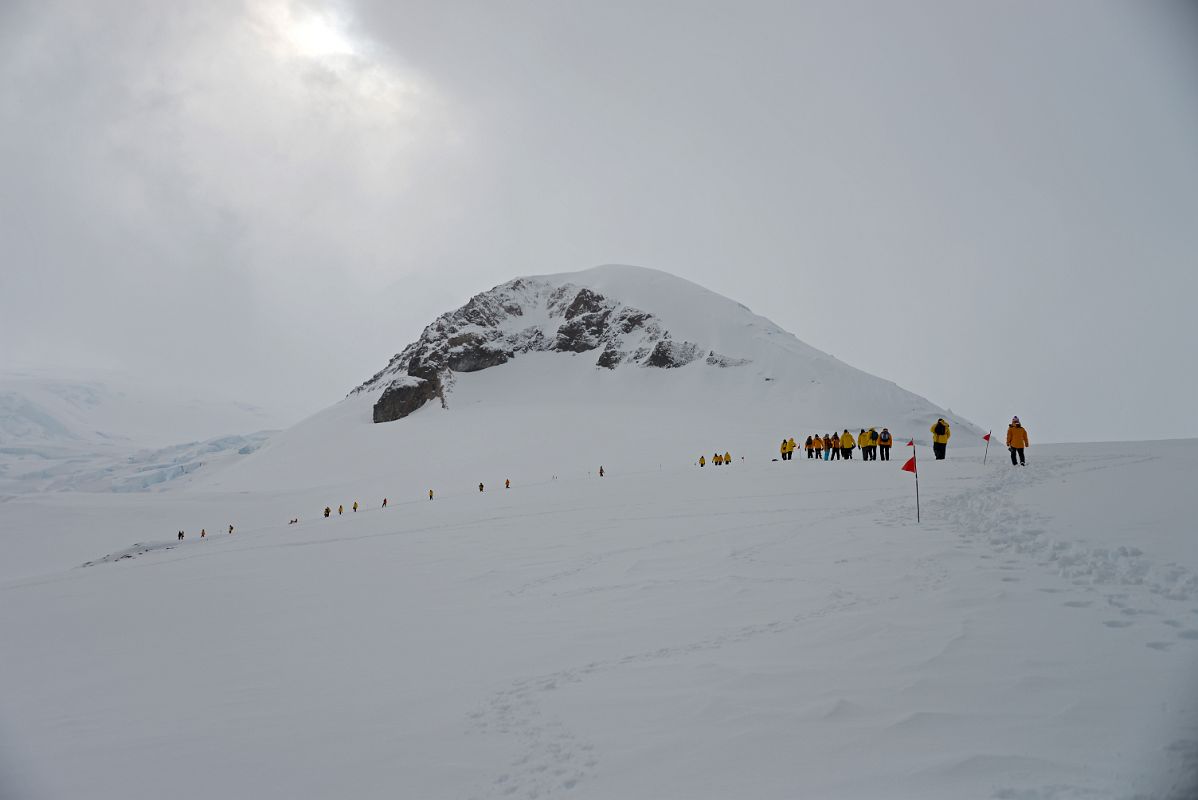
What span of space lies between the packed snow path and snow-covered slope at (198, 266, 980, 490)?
32629mm

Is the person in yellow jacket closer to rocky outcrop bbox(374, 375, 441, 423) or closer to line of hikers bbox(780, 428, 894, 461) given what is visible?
line of hikers bbox(780, 428, 894, 461)

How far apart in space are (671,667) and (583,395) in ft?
220

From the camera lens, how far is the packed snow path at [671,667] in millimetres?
3885

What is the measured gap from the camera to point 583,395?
7256 centimetres

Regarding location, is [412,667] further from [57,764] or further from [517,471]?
[517,471]

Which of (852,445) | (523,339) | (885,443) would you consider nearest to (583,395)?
(523,339)

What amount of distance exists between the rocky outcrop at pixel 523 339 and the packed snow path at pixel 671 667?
62996 mm

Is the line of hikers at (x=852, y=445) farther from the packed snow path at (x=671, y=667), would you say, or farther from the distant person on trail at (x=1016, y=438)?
the packed snow path at (x=671, y=667)

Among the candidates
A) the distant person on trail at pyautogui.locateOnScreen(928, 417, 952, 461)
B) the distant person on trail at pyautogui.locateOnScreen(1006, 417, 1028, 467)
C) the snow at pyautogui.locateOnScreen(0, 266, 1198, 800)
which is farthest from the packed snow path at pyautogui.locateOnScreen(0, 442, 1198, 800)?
the distant person on trail at pyautogui.locateOnScreen(928, 417, 952, 461)

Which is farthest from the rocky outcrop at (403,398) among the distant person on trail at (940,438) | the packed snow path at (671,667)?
the distant person on trail at (940,438)

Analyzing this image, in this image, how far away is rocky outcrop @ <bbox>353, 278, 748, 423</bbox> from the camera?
248 feet

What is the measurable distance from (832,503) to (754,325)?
230 ft

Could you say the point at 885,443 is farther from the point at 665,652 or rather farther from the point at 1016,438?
the point at 665,652

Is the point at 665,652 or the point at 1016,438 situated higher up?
the point at 1016,438
